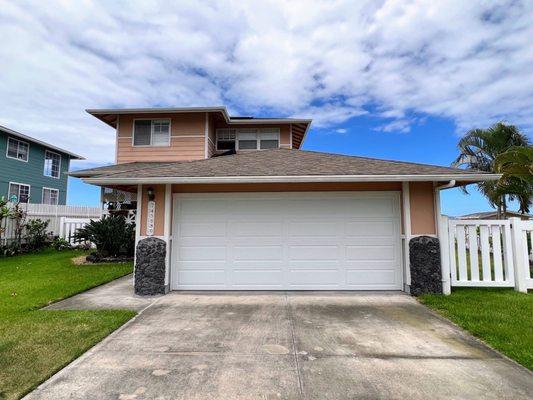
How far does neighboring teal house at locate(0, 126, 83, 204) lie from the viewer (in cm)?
1938

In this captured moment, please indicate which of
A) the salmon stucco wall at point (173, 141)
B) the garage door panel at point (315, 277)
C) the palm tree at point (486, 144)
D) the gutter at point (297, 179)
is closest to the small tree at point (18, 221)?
the salmon stucco wall at point (173, 141)

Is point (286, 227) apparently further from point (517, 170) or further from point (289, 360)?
point (517, 170)

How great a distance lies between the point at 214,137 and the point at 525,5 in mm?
11952

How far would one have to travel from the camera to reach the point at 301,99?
1761 centimetres

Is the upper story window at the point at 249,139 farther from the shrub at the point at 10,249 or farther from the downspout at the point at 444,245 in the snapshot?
the downspout at the point at 444,245

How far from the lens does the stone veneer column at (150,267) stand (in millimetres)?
6949

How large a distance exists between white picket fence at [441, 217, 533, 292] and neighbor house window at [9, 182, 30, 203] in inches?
906

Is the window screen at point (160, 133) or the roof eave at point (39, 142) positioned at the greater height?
the roof eave at point (39, 142)

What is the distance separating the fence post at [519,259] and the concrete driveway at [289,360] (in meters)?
2.90

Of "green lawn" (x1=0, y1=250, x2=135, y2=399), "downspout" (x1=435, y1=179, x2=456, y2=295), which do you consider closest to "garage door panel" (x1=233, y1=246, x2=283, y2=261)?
"green lawn" (x1=0, y1=250, x2=135, y2=399)

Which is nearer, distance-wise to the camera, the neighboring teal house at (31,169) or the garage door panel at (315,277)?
the garage door panel at (315,277)

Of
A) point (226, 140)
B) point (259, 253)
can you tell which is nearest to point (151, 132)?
point (226, 140)

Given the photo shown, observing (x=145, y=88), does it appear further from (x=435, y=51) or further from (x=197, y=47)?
(x=435, y=51)

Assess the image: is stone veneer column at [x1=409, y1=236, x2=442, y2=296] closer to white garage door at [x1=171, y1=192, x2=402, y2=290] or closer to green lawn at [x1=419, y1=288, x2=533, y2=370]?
green lawn at [x1=419, y1=288, x2=533, y2=370]
